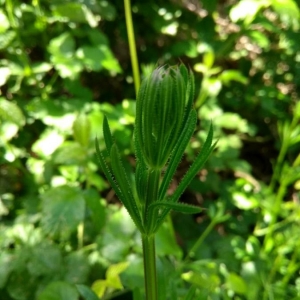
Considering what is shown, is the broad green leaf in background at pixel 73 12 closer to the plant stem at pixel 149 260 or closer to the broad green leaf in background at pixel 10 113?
the broad green leaf in background at pixel 10 113

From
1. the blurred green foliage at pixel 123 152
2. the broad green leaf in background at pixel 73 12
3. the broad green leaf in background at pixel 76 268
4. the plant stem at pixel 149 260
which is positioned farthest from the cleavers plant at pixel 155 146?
the broad green leaf in background at pixel 73 12

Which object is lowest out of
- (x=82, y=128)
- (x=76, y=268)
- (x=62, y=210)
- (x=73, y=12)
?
(x=76, y=268)

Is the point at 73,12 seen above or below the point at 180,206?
above

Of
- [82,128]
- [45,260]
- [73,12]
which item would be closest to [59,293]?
[45,260]

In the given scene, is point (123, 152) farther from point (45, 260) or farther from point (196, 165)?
point (196, 165)

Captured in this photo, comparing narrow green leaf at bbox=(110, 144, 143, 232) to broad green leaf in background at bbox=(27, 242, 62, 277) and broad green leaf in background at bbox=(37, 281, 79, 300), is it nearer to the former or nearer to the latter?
broad green leaf in background at bbox=(37, 281, 79, 300)

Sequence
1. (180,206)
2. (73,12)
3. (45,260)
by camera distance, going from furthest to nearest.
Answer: (73,12) → (45,260) → (180,206)

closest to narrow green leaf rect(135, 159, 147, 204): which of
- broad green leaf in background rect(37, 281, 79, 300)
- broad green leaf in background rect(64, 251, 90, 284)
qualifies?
broad green leaf in background rect(37, 281, 79, 300)
